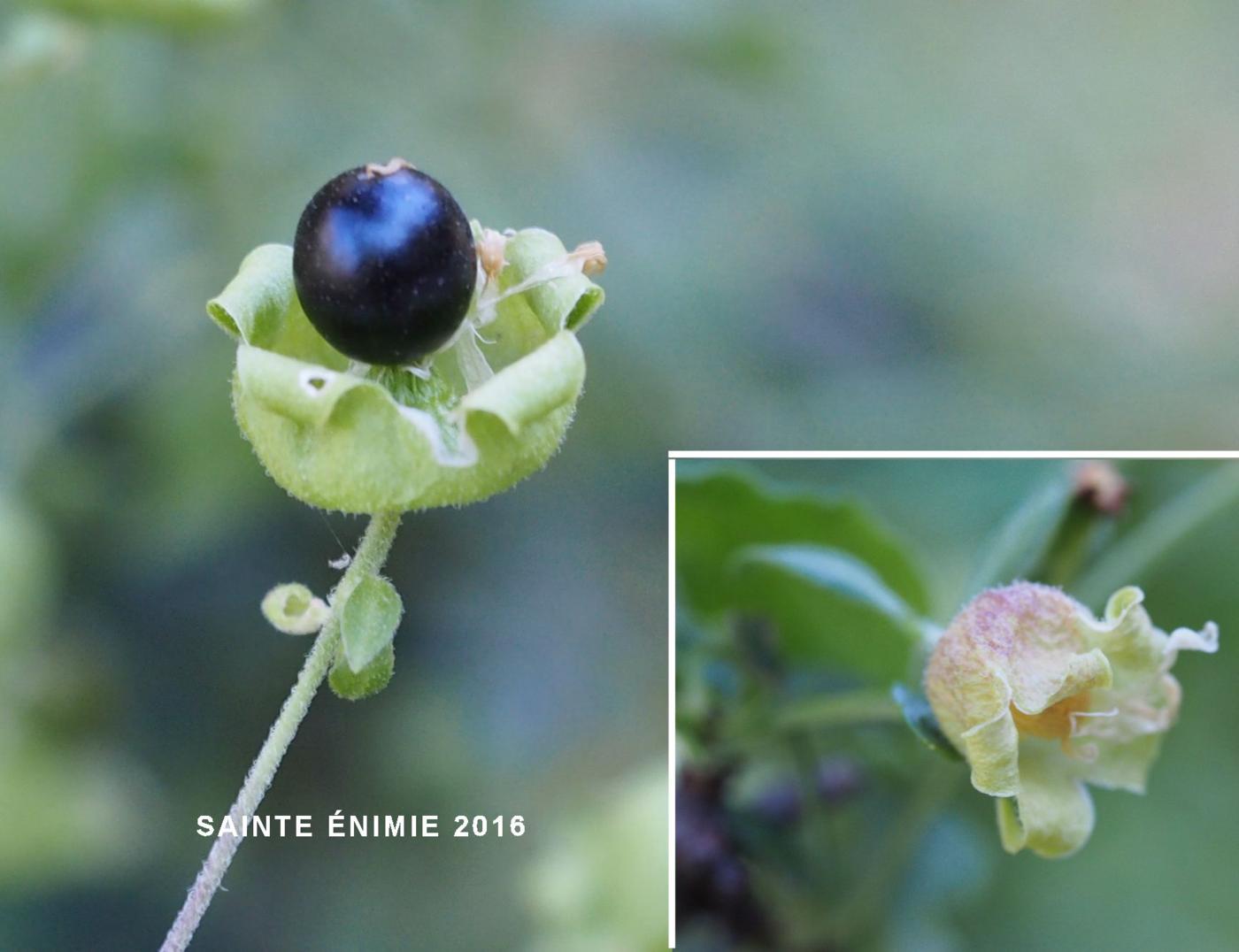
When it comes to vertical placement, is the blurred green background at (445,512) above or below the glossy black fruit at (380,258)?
above

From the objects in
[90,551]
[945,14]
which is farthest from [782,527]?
[945,14]

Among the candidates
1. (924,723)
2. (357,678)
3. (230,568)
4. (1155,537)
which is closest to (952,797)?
(1155,537)

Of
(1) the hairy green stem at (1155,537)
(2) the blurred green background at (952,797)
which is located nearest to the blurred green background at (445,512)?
(2) the blurred green background at (952,797)

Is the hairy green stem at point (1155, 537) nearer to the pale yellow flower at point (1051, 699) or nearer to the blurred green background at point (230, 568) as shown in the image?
the pale yellow flower at point (1051, 699)

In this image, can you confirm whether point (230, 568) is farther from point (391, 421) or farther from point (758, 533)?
point (391, 421)

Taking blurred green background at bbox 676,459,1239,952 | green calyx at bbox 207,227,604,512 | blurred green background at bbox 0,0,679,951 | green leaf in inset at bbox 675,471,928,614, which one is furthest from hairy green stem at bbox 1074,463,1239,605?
blurred green background at bbox 0,0,679,951

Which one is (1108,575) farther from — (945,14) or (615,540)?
(945,14)

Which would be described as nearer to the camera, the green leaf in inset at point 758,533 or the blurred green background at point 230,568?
the green leaf in inset at point 758,533
